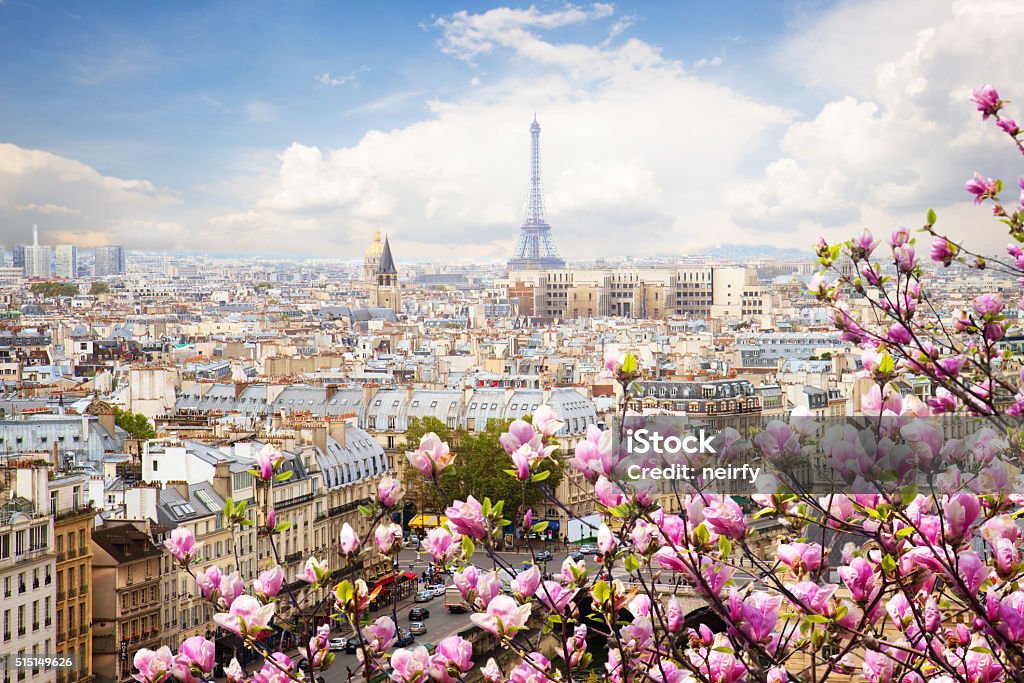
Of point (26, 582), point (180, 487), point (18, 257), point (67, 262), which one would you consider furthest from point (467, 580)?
point (67, 262)

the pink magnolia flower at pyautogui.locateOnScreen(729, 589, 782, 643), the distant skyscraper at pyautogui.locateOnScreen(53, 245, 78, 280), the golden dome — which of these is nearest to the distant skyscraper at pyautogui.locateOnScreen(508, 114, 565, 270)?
the golden dome

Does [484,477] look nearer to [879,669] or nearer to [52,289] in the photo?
[879,669]

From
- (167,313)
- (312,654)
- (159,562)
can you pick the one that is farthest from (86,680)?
(167,313)

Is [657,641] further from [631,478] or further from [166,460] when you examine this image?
[166,460]

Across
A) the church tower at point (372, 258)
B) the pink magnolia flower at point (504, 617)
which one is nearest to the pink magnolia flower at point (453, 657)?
the pink magnolia flower at point (504, 617)

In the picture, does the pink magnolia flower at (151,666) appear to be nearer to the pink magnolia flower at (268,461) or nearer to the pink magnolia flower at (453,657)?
the pink magnolia flower at (268,461)
